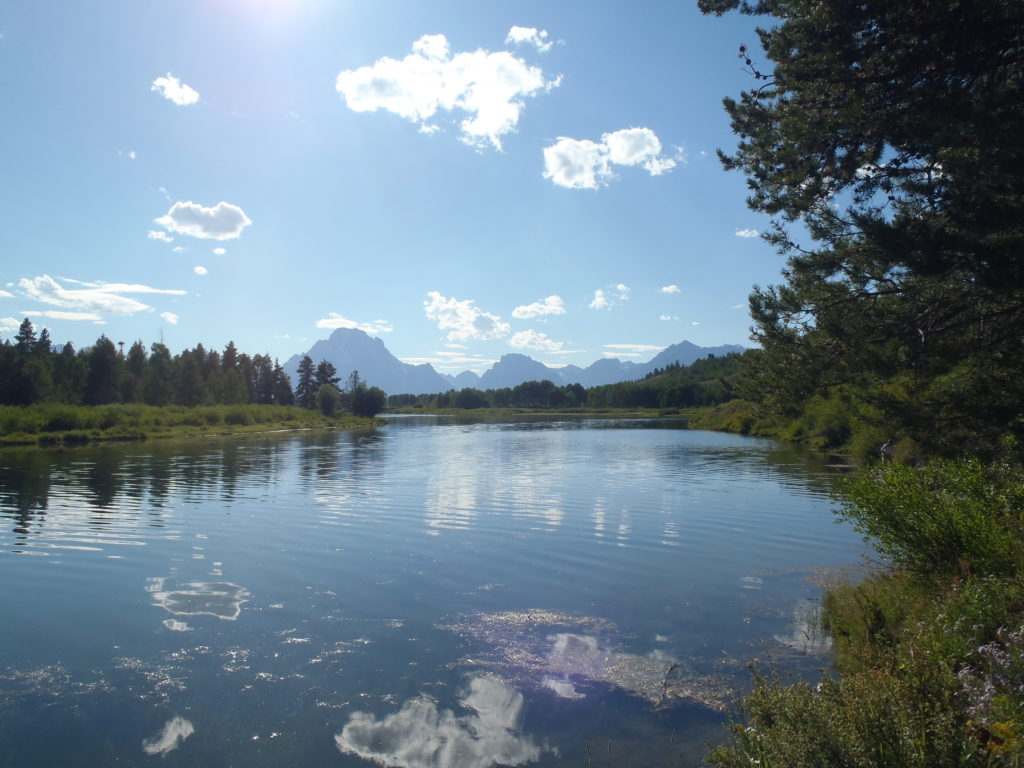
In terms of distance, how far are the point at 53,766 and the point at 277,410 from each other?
103m

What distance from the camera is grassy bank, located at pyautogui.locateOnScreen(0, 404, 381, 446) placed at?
58.3 m

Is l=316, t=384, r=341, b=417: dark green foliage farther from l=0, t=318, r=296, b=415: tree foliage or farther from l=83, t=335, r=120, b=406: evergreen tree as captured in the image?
l=83, t=335, r=120, b=406: evergreen tree

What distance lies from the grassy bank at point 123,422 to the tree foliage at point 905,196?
63.7 meters

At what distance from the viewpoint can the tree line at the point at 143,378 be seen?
7844 centimetres

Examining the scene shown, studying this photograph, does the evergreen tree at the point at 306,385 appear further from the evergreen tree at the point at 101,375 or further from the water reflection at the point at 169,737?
the water reflection at the point at 169,737

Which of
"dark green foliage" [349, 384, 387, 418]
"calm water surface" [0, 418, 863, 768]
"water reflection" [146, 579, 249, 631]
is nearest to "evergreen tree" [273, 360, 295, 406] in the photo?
"dark green foliage" [349, 384, 387, 418]

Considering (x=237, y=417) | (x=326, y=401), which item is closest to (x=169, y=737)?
(x=237, y=417)

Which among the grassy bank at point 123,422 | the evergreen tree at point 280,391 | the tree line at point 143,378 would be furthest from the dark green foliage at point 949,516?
the evergreen tree at point 280,391

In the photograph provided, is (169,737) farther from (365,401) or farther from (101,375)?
(365,401)

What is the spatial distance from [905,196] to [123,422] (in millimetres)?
75766

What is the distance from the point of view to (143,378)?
104 metres

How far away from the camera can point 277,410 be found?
343 feet

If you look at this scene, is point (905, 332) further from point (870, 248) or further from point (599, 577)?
point (599, 577)

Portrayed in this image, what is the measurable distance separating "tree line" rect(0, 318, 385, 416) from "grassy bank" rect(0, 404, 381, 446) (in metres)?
12.4
